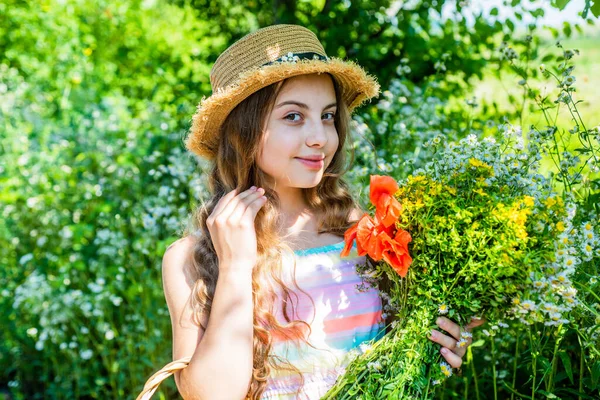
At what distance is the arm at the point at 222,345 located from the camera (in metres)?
1.86

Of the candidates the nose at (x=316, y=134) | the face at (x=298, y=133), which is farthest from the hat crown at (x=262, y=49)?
the nose at (x=316, y=134)

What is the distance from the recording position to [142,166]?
12.8 ft

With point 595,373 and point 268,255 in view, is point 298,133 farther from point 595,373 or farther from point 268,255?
point 595,373

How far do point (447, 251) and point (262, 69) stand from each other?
2.60 ft

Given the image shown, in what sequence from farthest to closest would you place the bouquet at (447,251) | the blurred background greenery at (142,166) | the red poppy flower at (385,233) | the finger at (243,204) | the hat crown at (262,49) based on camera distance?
the blurred background greenery at (142,166) → the hat crown at (262,49) → the finger at (243,204) → the red poppy flower at (385,233) → the bouquet at (447,251)

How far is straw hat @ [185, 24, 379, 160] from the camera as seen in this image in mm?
2059

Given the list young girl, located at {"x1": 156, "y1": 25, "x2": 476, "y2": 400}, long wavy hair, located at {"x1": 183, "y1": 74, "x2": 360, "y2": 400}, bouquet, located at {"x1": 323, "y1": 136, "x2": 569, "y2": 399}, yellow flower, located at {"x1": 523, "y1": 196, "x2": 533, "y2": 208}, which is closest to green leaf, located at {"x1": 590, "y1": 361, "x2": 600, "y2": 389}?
bouquet, located at {"x1": 323, "y1": 136, "x2": 569, "y2": 399}

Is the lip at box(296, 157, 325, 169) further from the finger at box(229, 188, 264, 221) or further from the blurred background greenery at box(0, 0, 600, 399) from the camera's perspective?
the blurred background greenery at box(0, 0, 600, 399)

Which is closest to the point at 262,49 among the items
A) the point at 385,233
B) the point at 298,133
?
the point at 298,133

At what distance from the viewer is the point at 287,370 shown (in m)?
2.04

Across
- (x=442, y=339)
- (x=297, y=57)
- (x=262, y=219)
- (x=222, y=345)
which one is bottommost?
(x=222, y=345)

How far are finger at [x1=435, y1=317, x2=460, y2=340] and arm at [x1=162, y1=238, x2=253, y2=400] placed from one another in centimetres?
53

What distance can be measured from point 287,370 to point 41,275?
7.81ft

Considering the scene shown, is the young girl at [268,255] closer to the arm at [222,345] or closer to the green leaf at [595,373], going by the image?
the arm at [222,345]
